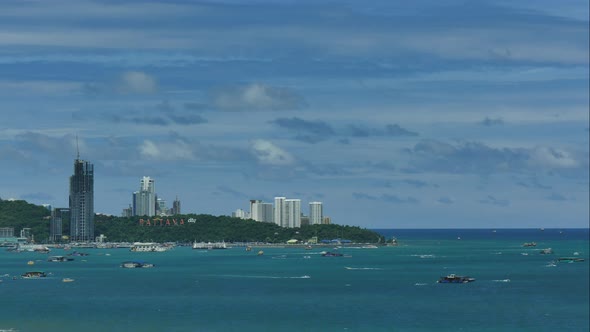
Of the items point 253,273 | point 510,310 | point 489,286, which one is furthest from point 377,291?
point 253,273

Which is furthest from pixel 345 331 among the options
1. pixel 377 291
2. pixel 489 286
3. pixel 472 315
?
pixel 489 286

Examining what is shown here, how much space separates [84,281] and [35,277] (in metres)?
11.2

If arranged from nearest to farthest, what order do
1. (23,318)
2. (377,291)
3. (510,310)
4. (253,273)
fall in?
(23,318)
(510,310)
(377,291)
(253,273)

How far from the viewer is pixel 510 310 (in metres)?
118

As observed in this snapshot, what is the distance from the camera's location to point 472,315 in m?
113

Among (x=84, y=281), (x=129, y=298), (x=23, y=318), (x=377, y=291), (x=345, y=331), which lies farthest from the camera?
(x=84, y=281)

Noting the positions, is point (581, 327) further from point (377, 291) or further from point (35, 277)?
point (35, 277)

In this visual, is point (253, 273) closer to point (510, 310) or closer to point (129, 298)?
point (129, 298)

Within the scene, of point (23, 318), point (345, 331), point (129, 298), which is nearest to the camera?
point (345, 331)

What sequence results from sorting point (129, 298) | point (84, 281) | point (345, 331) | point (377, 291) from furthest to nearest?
point (84, 281) < point (377, 291) < point (129, 298) < point (345, 331)

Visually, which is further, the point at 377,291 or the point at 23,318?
the point at 377,291

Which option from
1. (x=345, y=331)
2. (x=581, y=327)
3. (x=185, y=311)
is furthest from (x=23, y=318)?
(x=581, y=327)

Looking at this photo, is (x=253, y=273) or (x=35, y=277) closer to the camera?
(x=35, y=277)

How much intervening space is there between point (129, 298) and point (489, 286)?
52.2 metres
